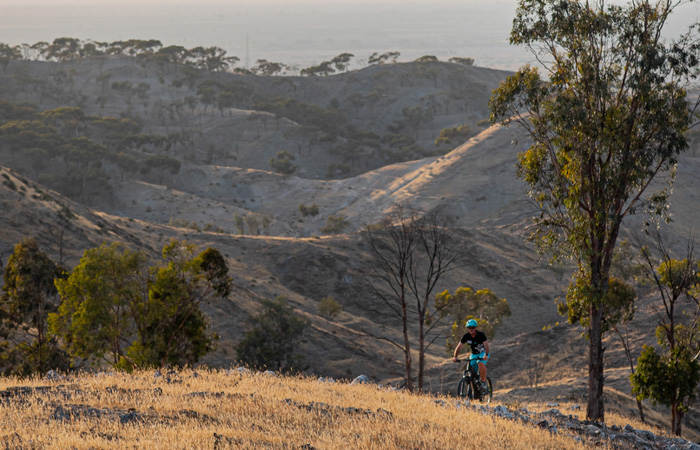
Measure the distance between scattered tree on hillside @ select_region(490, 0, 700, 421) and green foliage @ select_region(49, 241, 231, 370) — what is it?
14232mm

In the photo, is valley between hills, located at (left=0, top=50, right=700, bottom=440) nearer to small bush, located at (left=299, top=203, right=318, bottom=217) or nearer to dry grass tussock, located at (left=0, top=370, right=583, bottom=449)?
small bush, located at (left=299, top=203, right=318, bottom=217)

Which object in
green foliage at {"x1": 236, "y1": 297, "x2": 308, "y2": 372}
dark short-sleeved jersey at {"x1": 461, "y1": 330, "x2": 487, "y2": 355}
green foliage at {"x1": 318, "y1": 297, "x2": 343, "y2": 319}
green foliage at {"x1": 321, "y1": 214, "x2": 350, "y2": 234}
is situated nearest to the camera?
dark short-sleeved jersey at {"x1": 461, "y1": 330, "x2": 487, "y2": 355}

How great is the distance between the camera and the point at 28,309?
2723 centimetres

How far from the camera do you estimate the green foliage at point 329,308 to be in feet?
182

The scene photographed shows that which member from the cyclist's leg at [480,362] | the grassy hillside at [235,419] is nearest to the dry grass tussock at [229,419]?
the grassy hillside at [235,419]

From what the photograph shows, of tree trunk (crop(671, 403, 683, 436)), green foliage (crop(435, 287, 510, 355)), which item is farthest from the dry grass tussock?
green foliage (crop(435, 287, 510, 355))

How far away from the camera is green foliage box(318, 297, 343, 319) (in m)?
55.6

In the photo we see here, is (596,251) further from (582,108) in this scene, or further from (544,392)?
(544,392)

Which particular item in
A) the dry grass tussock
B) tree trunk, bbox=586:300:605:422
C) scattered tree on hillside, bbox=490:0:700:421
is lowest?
tree trunk, bbox=586:300:605:422

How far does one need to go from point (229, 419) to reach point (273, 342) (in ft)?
90.7

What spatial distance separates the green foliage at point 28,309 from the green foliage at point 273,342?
485 inches

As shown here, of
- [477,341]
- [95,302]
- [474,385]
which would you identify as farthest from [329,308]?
[477,341]

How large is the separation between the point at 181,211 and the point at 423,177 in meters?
39.9

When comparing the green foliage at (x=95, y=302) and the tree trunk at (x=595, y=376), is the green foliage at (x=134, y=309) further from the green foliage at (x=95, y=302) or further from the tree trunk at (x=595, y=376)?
the tree trunk at (x=595, y=376)
